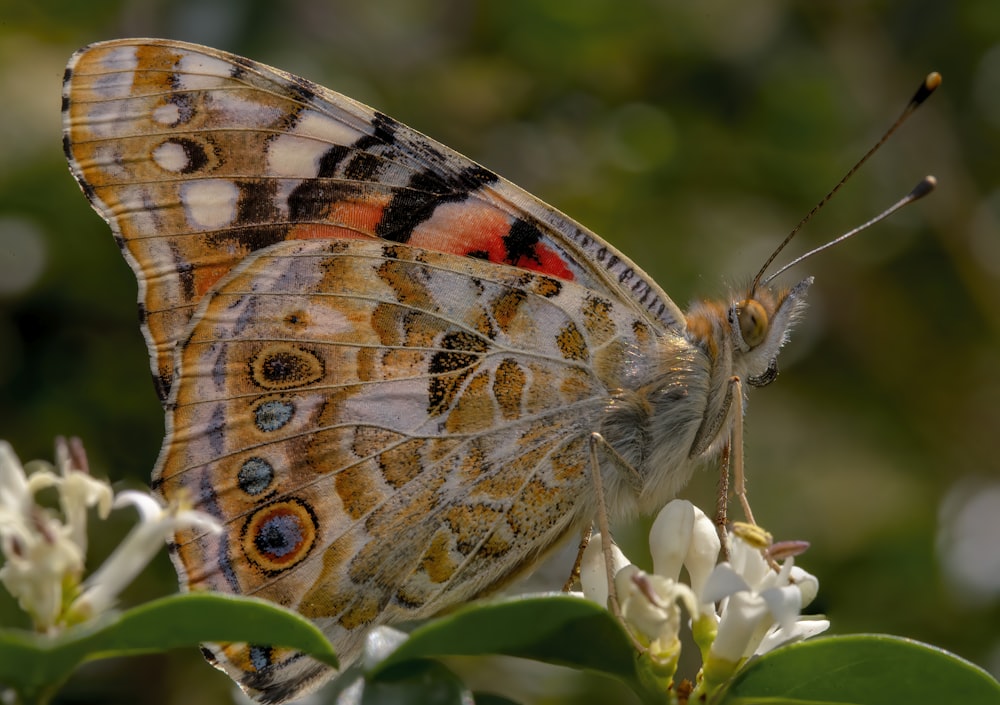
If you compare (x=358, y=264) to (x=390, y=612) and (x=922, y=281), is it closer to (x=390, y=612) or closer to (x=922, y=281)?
(x=390, y=612)

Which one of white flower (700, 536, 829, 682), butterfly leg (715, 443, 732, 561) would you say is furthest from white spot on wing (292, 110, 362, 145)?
white flower (700, 536, 829, 682)

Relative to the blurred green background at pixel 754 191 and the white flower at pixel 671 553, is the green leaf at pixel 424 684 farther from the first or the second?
the blurred green background at pixel 754 191

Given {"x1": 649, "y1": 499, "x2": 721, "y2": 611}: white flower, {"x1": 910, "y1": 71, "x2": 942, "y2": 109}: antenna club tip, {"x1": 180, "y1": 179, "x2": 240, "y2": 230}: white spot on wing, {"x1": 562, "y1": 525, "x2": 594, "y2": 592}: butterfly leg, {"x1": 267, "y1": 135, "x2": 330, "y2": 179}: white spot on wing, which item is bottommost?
{"x1": 562, "y1": 525, "x2": 594, "y2": 592}: butterfly leg

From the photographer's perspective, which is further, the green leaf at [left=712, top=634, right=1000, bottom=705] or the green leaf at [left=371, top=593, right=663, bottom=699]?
the green leaf at [left=712, top=634, right=1000, bottom=705]

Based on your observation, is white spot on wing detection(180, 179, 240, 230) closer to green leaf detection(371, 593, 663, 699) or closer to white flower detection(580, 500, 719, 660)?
white flower detection(580, 500, 719, 660)

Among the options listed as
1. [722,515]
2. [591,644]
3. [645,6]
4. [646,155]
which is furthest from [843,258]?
[591,644]

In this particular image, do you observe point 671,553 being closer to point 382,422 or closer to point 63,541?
point 382,422

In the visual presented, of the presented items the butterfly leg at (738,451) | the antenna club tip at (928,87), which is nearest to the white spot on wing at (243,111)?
the butterfly leg at (738,451)

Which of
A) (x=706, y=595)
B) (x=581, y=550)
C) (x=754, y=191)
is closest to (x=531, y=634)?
(x=706, y=595)
